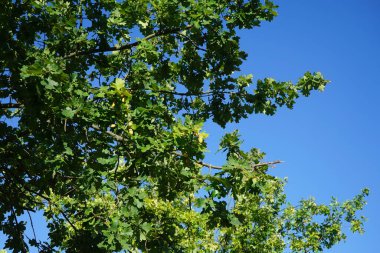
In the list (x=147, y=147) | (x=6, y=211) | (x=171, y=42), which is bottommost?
(x=147, y=147)

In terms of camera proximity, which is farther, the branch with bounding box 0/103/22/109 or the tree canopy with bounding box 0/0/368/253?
the branch with bounding box 0/103/22/109

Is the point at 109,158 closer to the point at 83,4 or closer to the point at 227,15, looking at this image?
the point at 227,15

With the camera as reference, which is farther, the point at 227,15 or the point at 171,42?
the point at 171,42

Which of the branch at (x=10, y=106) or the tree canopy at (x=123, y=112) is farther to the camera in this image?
the branch at (x=10, y=106)

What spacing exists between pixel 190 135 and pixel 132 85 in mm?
3698

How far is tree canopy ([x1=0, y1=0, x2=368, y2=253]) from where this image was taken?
5676mm

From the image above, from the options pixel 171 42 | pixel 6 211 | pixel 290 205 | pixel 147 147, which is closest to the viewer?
pixel 147 147

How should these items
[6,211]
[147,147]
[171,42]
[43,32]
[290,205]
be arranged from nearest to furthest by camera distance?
[147,147], [43,32], [6,211], [171,42], [290,205]

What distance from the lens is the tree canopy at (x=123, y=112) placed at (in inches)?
223

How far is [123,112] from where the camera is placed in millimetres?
5789

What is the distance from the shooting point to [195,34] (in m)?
8.16

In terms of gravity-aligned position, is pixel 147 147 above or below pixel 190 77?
below

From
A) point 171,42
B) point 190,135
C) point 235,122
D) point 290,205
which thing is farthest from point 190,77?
point 290,205

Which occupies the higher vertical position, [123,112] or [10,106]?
[10,106]
